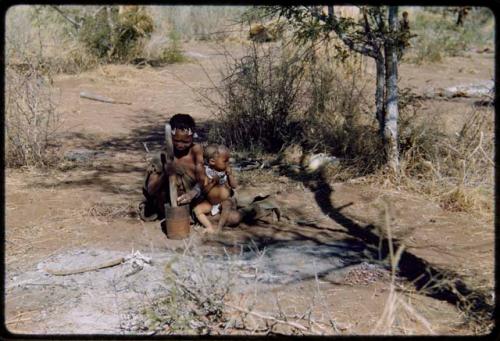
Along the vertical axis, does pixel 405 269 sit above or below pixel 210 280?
below

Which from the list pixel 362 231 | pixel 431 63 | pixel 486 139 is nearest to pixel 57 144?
pixel 362 231

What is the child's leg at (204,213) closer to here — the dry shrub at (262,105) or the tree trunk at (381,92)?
the tree trunk at (381,92)

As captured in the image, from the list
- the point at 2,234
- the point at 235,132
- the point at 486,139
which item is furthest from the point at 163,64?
the point at 2,234

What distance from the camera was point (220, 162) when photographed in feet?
16.2

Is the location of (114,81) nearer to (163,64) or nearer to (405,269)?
(163,64)

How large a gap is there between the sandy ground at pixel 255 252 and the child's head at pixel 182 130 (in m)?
0.65

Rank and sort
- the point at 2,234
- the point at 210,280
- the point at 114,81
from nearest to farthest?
1. the point at 210,280
2. the point at 2,234
3. the point at 114,81

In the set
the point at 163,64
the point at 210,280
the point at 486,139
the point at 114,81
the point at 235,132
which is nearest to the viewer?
the point at 210,280

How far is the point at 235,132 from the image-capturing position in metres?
7.28

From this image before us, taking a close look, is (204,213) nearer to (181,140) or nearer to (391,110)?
(181,140)

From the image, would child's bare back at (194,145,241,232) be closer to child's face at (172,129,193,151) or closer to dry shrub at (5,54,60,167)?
child's face at (172,129,193,151)

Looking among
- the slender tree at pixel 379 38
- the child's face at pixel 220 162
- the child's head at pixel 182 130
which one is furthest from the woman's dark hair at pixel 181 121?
the slender tree at pixel 379 38

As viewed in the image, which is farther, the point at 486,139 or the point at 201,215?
the point at 486,139

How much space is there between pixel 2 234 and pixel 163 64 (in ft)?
31.7
